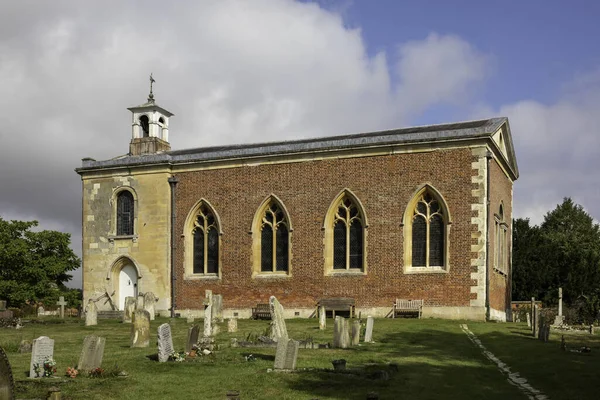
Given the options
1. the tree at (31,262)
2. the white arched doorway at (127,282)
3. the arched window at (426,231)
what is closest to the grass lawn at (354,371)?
the arched window at (426,231)

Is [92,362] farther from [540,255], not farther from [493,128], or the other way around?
[540,255]

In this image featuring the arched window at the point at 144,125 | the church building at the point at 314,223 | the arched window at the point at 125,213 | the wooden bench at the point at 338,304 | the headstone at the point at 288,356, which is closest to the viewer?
the headstone at the point at 288,356

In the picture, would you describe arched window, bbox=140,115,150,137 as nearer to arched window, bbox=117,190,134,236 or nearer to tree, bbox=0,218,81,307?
arched window, bbox=117,190,134,236

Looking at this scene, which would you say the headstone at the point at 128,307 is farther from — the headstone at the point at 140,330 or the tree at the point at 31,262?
the tree at the point at 31,262

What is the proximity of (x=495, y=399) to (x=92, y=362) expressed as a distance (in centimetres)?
862

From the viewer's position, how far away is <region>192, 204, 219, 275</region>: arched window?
35.9 metres

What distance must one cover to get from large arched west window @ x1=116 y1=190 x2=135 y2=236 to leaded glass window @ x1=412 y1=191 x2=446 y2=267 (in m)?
14.9

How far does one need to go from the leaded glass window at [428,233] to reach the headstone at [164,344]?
15.6 meters

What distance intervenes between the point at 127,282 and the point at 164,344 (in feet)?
66.9

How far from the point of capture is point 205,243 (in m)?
36.1

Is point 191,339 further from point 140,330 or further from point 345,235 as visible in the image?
point 345,235

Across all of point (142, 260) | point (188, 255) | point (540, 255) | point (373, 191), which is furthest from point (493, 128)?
point (540, 255)

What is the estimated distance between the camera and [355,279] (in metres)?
32.2

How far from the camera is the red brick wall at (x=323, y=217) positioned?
30.7m
